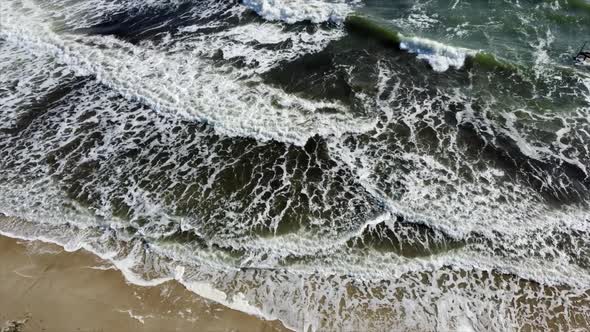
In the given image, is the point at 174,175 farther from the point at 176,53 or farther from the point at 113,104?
the point at 176,53

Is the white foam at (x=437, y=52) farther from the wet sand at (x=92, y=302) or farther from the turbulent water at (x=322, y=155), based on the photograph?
the wet sand at (x=92, y=302)

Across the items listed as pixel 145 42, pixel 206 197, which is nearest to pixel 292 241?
pixel 206 197

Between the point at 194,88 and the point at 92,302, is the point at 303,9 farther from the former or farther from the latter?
the point at 92,302

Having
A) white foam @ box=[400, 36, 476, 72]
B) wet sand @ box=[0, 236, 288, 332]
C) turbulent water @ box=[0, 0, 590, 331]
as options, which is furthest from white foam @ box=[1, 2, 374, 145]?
wet sand @ box=[0, 236, 288, 332]

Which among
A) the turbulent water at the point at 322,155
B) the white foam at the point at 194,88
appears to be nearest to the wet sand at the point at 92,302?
the turbulent water at the point at 322,155

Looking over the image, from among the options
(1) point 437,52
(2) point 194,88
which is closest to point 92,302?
(2) point 194,88

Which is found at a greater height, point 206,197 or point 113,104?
point 113,104
